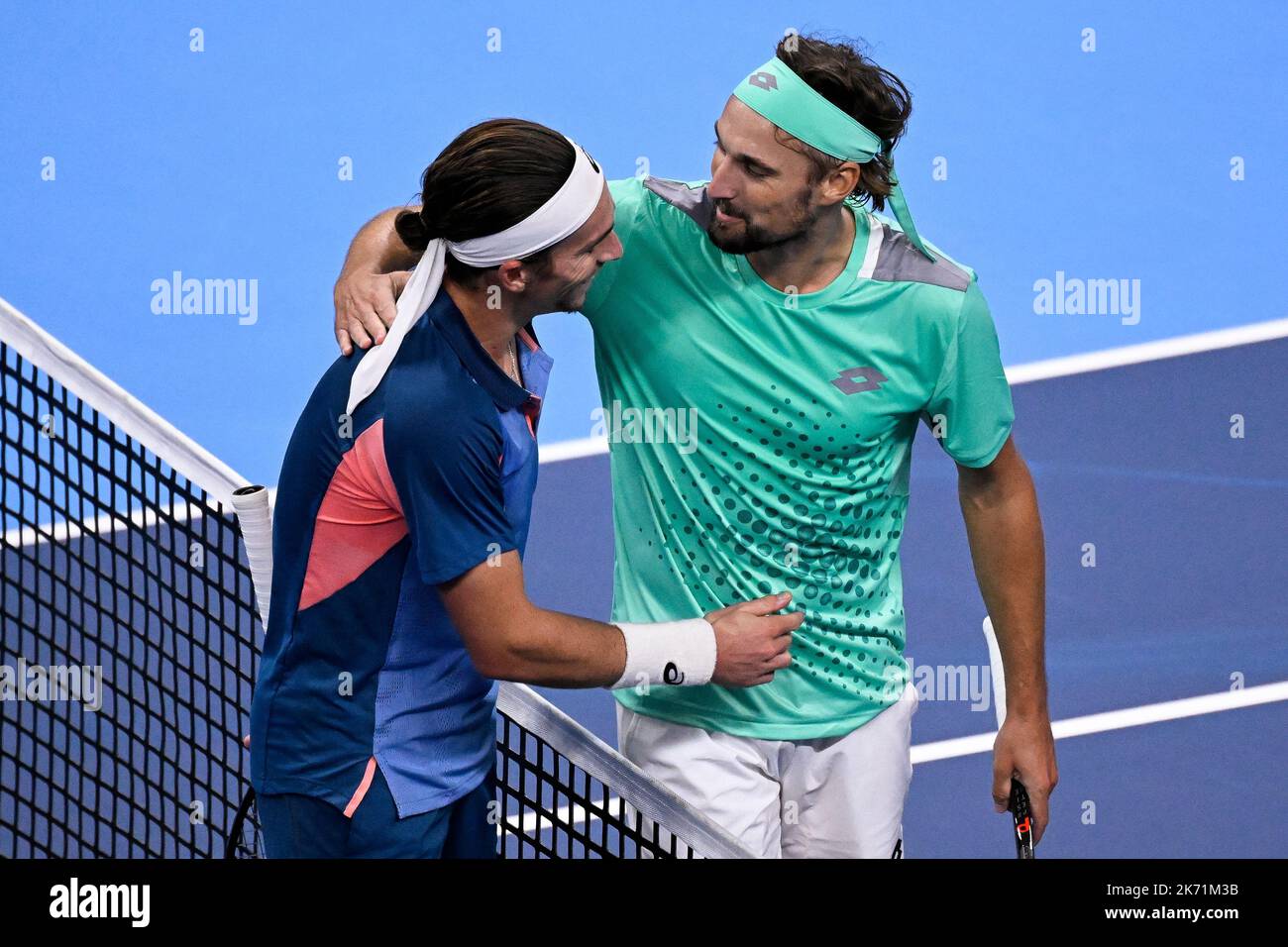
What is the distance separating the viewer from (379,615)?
8.91 ft

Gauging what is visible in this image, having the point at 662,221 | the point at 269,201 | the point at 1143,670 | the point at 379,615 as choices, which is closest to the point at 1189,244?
the point at 1143,670

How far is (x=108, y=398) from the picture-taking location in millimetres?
2721

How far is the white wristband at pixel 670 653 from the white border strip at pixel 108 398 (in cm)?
71

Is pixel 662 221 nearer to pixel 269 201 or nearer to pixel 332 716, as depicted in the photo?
pixel 332 716

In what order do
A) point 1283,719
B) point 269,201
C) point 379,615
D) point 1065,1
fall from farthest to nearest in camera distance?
point 1065,1, point 269,201, point 1283,719, point 379,615

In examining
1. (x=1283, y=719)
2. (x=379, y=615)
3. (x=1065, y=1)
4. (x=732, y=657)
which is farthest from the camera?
(x=1065, y=1)

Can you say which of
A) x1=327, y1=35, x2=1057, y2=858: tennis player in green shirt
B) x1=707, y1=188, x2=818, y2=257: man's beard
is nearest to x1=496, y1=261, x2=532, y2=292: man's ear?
x1=327, y1=35, x2=1057, y2=858: tennis player in green shirt

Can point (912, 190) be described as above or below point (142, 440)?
above

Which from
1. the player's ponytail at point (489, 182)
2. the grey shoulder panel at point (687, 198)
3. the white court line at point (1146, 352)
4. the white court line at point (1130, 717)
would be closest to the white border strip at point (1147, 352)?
the white court line at point (1146, 352)

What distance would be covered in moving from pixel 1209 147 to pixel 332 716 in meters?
7.01

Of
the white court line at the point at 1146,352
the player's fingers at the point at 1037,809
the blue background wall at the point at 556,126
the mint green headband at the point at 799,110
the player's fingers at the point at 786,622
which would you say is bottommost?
the player's fingers at the point at 1037,809

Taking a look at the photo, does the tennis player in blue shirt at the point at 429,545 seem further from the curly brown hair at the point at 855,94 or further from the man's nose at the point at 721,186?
the curly brown hair at the point at 855,94

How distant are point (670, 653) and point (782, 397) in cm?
58

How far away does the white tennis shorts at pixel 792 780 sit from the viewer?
11.0 ft
